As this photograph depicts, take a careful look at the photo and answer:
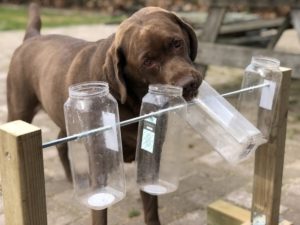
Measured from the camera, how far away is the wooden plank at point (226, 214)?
252 cm

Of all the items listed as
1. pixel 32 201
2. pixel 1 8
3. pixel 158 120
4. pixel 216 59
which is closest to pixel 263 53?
pixel 216 59

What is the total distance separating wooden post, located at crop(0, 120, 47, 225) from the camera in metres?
1.33

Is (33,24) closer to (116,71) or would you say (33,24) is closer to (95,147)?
(116,71)

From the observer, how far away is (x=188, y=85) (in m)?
1.89

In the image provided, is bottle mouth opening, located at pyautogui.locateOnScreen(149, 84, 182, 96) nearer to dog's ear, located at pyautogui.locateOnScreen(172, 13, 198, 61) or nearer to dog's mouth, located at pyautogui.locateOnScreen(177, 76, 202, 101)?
dog's mouth, located at pyautogui.locateOnScreen(177, 76, 202, 101)

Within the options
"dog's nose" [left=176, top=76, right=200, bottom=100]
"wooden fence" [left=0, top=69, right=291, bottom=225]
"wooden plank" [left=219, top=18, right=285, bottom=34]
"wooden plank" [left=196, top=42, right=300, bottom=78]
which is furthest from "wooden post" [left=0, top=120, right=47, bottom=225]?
"wooden plank" [left=219, top=18, right=285, bottom=34]

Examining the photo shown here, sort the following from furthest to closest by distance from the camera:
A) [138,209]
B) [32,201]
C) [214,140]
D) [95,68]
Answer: [138,209]
[95,68]
[214,140]
[32,201]

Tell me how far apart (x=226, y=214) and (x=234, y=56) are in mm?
2292

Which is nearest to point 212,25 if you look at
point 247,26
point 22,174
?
point 247,26

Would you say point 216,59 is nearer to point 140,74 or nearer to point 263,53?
point 263,53

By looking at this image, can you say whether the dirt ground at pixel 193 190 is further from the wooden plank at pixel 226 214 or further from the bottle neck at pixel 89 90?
the bottle neck at pixel 89 90

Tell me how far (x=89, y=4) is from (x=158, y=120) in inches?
491

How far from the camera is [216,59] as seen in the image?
4.70m

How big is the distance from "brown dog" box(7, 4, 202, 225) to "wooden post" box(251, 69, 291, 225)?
0.42 m
